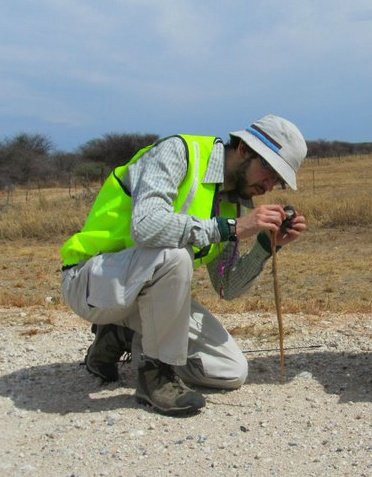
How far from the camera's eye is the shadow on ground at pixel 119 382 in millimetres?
3316

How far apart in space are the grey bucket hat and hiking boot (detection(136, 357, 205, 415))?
40.9 inches

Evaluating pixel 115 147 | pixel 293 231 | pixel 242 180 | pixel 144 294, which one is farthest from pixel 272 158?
pixel 115 147

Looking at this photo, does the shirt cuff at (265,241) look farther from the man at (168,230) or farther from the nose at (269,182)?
the nose at (269,182)

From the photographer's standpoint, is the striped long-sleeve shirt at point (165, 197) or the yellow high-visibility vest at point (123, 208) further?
the yellow high-visibility vest at point (123, 208)

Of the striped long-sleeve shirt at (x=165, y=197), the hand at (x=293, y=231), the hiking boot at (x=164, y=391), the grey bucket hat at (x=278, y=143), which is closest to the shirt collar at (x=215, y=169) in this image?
the striped long-sleeve shirt at (x=165, y=197)

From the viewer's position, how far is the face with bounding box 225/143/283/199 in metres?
3.12

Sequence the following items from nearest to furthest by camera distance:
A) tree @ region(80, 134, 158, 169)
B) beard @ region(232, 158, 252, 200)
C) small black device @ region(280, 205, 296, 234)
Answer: beard @ region(232, 158, 252, 200)
small black device @ region(280, 205, 296, 234)
tree @ region(80, 134, 158, 169)

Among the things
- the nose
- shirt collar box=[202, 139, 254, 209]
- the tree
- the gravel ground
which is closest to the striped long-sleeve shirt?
shirt collar box=[202, 139, 254, 209]

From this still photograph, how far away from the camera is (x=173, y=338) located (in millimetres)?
3104

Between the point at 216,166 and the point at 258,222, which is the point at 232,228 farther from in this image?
the point at 216,166

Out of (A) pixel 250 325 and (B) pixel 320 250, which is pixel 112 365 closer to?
(A) pixel 250 325

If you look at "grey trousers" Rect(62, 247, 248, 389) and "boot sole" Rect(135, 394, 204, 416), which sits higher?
"grey trousers" Rect(62, 247, 248, 389)

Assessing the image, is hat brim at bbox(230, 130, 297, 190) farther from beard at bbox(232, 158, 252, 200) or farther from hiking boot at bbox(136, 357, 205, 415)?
hiking boot at bbox(136, 357, 205, 415)

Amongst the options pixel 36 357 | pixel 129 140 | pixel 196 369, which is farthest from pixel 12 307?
pixel 129 140
